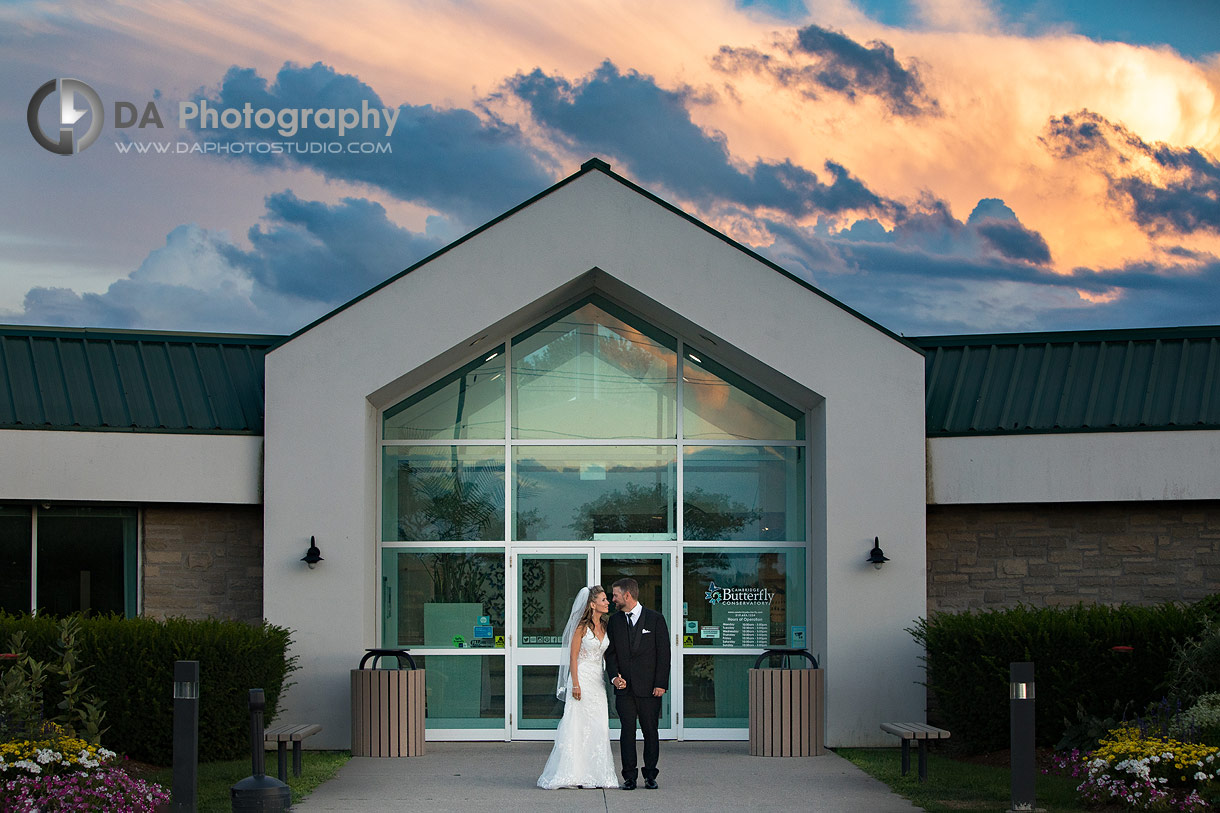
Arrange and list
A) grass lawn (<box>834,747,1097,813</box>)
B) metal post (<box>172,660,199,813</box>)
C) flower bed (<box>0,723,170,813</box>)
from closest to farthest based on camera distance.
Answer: flower bed (<box>0,723,170,813</box>) → metal post (<box>172,660,199,813</box>) → grass lawn (<box>834,747,1097,813</box>)

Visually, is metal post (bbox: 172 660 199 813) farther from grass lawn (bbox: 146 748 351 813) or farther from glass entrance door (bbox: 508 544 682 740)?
glass entrance door (bbox: 508 544 682 740)

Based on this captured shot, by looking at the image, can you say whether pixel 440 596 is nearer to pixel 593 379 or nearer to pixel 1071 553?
pixel 593 379

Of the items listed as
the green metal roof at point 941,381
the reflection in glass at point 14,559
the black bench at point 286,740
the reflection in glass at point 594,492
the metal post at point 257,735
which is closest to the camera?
the metal post at point 257,735

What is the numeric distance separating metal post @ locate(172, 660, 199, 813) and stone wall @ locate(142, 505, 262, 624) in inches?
194

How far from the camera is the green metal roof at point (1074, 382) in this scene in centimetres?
1306

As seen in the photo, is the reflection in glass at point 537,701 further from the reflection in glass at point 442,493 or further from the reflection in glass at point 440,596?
the reflection in glass at point 442,493

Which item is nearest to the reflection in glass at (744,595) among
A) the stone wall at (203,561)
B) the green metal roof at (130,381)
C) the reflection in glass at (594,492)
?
the reflection in glass at (594,492)

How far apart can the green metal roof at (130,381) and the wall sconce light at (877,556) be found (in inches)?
268

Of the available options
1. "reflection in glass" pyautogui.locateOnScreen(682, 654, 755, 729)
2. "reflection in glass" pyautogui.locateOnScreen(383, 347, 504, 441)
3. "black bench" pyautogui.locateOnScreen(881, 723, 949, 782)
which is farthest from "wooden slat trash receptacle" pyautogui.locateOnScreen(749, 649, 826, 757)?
"reflection in glass" pyautogui.locateOnScreen(383, 347, 504, 441)

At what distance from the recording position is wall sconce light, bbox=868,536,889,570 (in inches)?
494

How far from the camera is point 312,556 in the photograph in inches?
488

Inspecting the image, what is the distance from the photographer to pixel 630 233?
1298 cm

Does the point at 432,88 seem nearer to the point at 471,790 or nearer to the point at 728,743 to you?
the point at 728,743
